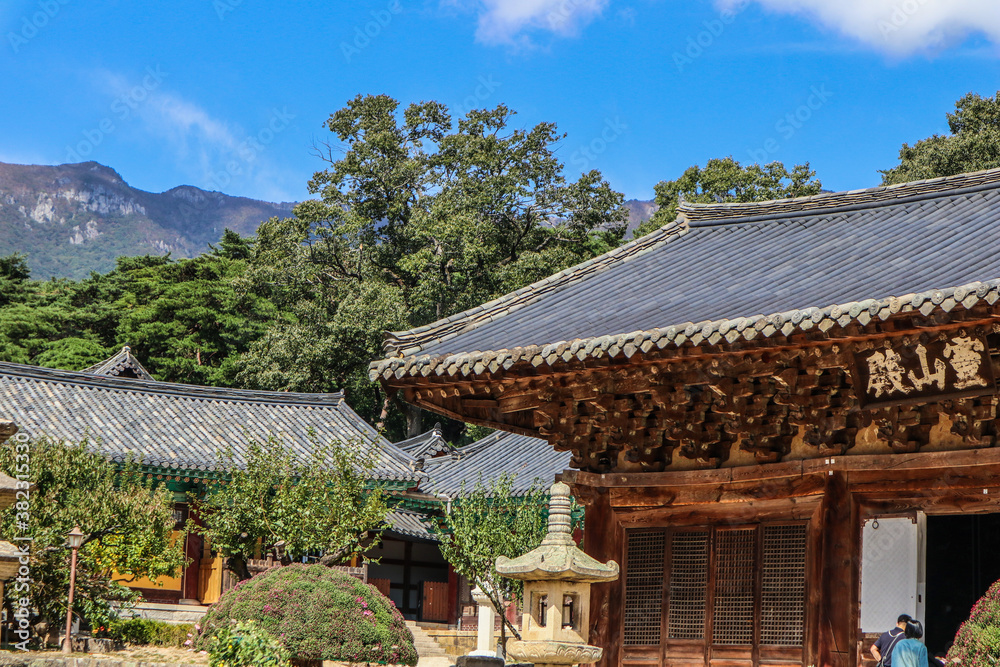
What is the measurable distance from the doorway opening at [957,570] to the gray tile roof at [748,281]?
138 inches

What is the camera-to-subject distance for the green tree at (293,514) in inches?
765

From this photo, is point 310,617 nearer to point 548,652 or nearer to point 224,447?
point 548,652

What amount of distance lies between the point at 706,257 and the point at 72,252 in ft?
465

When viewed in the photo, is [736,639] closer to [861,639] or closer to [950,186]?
[861,639]

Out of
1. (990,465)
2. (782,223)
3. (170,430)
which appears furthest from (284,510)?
(990,465)

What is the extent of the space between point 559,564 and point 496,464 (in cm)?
1917

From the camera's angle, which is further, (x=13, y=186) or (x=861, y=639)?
(x=13, y=186)

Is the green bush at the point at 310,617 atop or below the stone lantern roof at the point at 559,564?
below

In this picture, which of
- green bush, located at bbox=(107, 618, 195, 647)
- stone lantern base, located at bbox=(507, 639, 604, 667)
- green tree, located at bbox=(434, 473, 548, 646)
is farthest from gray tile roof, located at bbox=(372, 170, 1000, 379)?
green bush, located at bbox=(107, 618, 195, 647)

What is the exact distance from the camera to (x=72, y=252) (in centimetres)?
14138

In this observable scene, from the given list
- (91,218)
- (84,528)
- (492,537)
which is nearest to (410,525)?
(492,537)

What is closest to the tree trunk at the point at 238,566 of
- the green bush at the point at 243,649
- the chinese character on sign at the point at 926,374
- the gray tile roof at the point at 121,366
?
the green bush at the point at 243,649

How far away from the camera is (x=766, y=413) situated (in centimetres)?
900

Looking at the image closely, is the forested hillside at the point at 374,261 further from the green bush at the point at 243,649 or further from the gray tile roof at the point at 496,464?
the green bush at the point at 243,649
